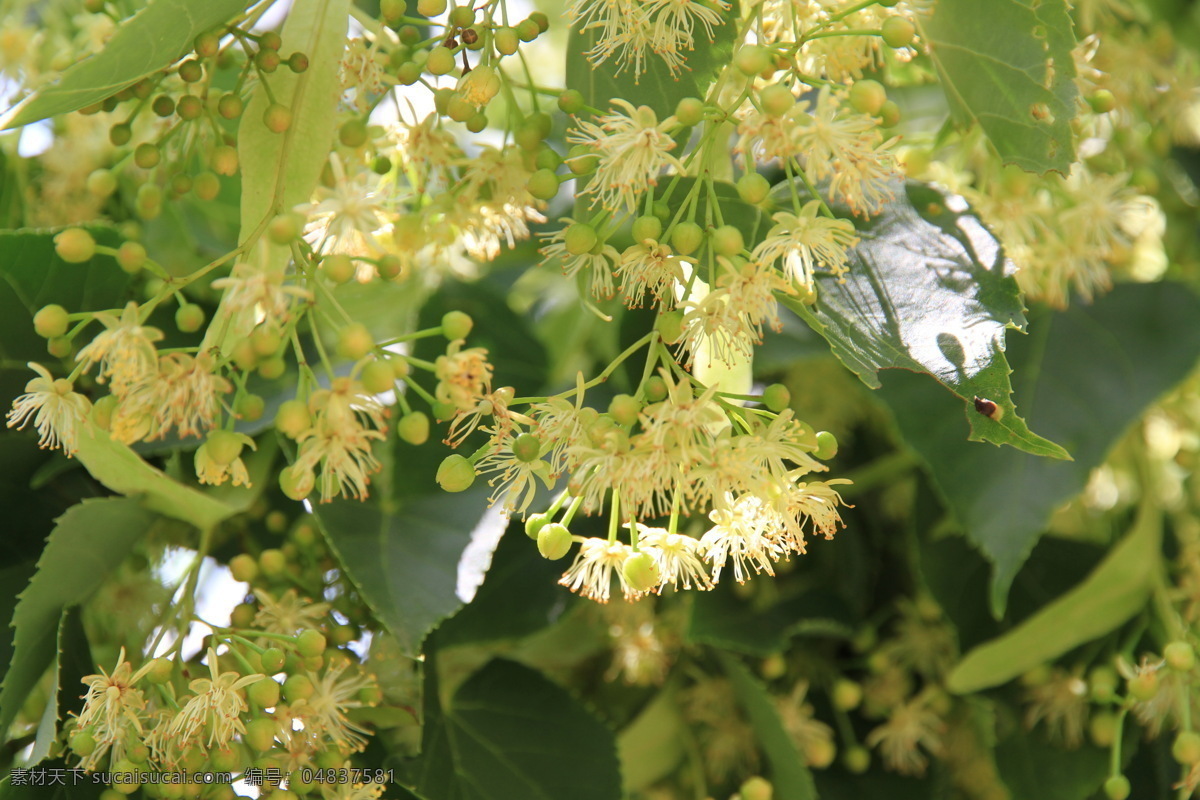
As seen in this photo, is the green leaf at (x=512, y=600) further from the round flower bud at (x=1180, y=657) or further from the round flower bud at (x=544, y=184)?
the round flower bud at (x=1180, y=657)

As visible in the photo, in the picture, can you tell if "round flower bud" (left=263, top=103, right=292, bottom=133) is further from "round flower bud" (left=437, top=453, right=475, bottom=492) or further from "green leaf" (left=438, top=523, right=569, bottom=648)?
"green leaf" (left=438, top=523, right=569, bottom=648)

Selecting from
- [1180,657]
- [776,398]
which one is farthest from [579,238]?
[1180,657]

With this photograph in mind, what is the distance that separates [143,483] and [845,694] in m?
0.67

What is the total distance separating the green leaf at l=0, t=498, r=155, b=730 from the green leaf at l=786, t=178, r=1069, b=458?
51 cm

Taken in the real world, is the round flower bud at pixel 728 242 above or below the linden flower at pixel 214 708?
above

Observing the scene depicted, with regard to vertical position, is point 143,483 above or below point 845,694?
above

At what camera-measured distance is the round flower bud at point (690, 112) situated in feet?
1.79

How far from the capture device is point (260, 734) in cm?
60

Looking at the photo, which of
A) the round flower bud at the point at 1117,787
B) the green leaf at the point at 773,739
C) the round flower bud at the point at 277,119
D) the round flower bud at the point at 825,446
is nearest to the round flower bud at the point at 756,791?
the green leaf at the point at 773,739

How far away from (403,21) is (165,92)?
0.19 m

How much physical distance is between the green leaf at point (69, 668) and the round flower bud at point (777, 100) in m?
0.57

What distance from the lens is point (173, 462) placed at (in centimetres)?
75

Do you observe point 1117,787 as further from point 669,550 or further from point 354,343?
point 354,343

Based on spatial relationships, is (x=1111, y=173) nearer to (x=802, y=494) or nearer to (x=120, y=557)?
(x=802, y=494)
